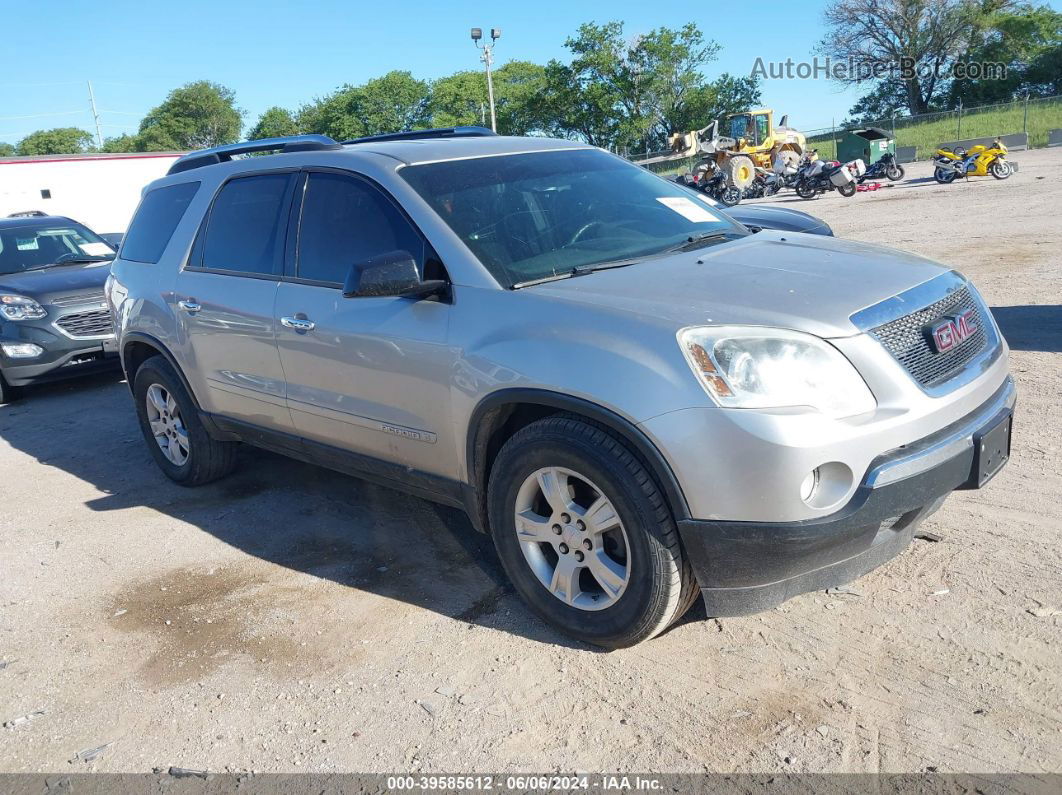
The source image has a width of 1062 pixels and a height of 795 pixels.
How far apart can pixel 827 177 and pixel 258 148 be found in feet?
72.2

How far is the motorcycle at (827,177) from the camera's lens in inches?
947

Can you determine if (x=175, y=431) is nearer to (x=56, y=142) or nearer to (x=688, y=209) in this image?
(x=688, y=209)

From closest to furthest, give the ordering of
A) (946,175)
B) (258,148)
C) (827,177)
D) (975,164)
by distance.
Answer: (258,148), (975,164), (946,175), (827,177)

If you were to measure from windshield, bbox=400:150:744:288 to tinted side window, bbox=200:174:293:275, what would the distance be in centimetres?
91

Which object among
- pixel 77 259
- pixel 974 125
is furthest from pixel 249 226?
pixel 974 125

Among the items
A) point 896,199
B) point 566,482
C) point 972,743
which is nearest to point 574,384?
point 566,482

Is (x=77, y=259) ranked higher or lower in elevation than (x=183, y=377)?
higher

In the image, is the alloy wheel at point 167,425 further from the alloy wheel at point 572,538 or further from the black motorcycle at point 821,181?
the black motorcycle at point 821,181

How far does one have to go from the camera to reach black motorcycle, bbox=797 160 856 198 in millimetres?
24172

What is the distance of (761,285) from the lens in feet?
10.6

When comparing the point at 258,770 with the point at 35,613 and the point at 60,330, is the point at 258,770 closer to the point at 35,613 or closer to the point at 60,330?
the point at 35,613

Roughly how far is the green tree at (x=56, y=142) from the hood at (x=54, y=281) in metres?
111

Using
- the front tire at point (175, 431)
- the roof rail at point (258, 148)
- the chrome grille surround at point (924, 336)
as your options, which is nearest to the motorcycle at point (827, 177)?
the roof rail at point (258, 148)

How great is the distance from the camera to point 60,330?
28.5 ft
